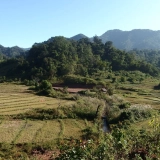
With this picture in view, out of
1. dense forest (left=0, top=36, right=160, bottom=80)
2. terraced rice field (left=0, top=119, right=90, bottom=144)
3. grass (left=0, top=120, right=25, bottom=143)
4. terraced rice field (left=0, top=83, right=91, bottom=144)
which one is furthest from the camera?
dense forest (left=0, top=36, right=160, bottom=80)

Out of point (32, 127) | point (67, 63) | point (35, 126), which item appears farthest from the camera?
point (67, 63)

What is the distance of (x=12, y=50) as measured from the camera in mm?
178125

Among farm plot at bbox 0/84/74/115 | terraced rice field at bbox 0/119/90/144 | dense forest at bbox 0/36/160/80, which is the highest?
dense forest at bbox 0/36/160/80

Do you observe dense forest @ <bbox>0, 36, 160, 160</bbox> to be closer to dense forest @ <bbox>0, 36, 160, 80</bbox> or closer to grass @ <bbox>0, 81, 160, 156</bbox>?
grass @ <bbox>0, 81, 160, 156</bbox>

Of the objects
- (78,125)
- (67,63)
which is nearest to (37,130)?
(78,125)

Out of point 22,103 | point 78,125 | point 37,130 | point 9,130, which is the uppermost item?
point 22,103

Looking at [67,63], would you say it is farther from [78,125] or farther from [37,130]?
[37,130]

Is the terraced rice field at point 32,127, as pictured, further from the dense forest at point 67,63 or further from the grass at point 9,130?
the dense forest at point 67,63

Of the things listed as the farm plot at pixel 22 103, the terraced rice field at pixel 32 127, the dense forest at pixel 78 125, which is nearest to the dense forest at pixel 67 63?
the dense forest at pixel 78 125

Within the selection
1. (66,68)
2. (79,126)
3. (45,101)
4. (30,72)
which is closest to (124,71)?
(66,68)

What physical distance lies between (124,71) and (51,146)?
6023 cm

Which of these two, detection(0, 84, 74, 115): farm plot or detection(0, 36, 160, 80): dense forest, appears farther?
detection(0, 36, 160, 80): dense forest

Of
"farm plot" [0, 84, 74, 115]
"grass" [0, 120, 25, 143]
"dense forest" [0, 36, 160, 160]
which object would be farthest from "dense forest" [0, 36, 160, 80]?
"grass" [0, 120, 25, 143]

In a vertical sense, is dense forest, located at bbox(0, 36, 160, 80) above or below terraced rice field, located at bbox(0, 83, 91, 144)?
above
